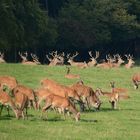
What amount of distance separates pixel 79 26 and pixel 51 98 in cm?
4014

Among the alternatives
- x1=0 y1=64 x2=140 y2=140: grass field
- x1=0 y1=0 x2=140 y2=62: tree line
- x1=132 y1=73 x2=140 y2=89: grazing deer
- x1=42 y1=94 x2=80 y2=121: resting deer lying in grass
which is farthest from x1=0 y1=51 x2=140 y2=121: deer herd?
x1=0 y1=0 x2=140 y2=62: tree line

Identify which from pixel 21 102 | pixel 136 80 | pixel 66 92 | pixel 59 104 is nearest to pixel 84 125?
pixel 59 104

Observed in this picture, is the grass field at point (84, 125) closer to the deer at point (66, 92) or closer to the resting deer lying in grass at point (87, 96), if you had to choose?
the resting deer lying in grass at point (87, 96)

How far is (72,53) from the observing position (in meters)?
59.8

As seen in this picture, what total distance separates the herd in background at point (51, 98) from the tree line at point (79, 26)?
24.2 metres

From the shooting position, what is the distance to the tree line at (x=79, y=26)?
4747 centimetres

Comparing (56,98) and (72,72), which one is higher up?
(72,72)

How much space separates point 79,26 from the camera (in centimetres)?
5691

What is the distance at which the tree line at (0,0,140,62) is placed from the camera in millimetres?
47469

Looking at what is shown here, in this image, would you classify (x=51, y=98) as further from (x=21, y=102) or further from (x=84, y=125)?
(x=84, y=125)

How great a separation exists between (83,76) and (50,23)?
76.2ft

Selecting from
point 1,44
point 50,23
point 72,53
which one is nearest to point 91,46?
point 72,53

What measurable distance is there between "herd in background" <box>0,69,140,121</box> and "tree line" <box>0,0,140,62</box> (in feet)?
79.3

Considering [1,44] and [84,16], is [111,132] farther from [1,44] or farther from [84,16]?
[84,16]
